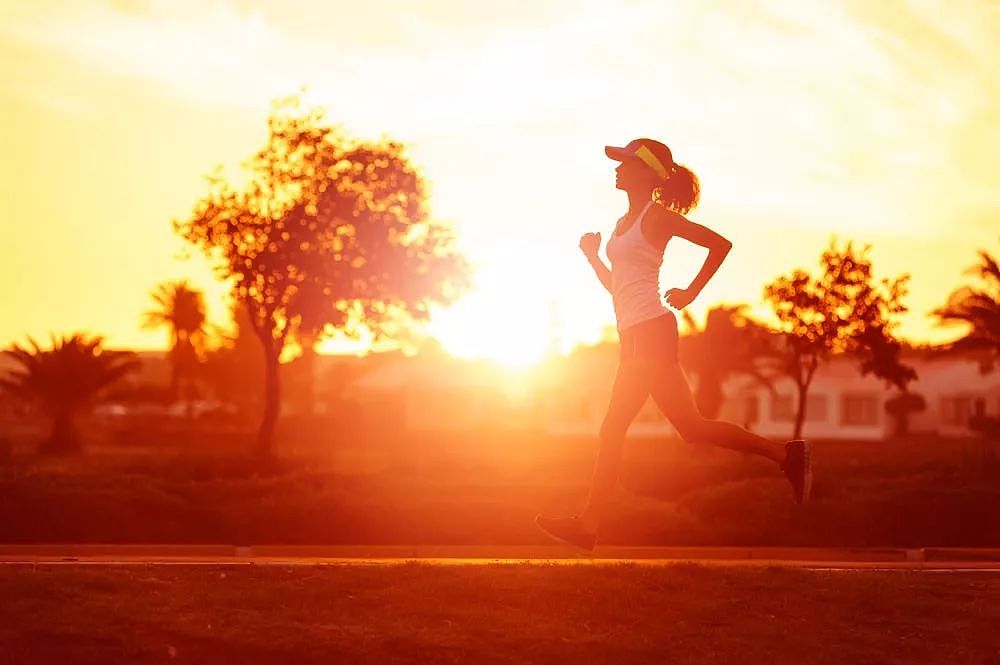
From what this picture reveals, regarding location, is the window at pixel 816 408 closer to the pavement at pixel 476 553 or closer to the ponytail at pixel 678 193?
the pavement at pixel 476 553

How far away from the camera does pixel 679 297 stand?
8.34 meters

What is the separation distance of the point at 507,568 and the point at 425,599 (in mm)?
1131

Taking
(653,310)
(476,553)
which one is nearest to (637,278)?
(653,310)

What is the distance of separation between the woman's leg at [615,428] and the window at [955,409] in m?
84.6

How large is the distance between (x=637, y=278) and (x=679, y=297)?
16.3 inches

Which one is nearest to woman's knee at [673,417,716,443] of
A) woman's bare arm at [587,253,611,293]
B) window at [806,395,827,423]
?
woman's bare arm at [587,253,611,293]

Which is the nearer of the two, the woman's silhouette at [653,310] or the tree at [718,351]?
the woman's silhouette at [653,310]

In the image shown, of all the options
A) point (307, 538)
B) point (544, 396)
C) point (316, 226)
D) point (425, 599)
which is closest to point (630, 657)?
point (425, 599)

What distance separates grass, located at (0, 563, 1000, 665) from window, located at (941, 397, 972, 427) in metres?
81.8

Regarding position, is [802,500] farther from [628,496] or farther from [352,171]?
[352,171]

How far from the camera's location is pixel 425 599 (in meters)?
10.8

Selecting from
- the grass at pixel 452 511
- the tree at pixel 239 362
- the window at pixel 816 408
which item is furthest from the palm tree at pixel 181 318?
the grass at pixel 452 511

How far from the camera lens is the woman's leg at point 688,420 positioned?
28.3ft

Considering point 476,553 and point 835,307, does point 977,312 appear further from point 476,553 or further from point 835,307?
point 476,553
